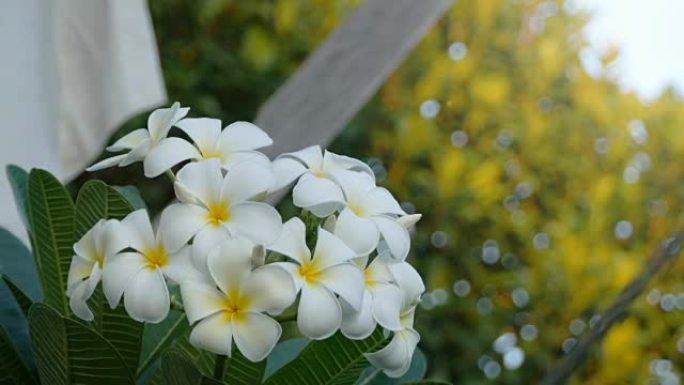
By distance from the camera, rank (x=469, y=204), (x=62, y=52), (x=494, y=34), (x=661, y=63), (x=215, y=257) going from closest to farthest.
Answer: (x=215, y=257) < (x=62, y=52) < (x=469, y=204) < (x=494, y=34) < (x=661, y=63)

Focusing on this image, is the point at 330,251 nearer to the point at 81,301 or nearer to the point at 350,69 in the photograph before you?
the point at 81,301

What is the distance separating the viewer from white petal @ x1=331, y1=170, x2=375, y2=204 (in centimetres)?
77

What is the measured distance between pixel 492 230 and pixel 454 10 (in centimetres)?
54

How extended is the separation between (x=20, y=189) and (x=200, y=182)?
297mm

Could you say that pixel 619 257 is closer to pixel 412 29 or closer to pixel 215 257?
pixel 412 29

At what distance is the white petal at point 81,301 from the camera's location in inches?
28.3

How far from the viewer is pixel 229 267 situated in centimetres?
68

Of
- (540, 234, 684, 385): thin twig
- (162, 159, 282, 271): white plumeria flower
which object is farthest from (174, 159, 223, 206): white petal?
(540, 234, 684, 385): thin twig

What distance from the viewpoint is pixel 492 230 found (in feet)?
8.91

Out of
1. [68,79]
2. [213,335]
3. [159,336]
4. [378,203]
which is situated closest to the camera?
[213,335]

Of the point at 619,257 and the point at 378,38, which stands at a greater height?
the point at 378,38

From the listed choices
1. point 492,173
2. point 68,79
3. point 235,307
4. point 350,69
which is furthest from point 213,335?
point 492,173

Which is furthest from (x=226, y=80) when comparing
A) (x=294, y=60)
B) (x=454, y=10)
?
(x=454, y=10)

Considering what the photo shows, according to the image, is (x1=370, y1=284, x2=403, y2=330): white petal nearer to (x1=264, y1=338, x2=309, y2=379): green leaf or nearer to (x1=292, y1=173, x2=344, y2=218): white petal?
(x1=292, y1=173, x2=344, y2=218): white petal
